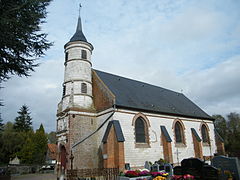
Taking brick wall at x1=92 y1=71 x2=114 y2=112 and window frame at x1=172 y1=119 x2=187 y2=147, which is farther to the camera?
window frame at x1=172 y1=119 x2=187 y2=147

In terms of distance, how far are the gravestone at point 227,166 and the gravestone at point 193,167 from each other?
109 centimetres

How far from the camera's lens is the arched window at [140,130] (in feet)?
62.0

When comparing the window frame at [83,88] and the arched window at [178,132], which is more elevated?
the window frame at [83,88]

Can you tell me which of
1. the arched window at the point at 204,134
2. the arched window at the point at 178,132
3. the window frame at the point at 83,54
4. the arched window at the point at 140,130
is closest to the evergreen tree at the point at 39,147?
the window frame at the point at 83,54

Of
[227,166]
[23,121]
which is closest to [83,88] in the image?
[227,166]

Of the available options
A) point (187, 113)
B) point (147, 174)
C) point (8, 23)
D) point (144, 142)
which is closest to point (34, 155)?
point (144, 142)

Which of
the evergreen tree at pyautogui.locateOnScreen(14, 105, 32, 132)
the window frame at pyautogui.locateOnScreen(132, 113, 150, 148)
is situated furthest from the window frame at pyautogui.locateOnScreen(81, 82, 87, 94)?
the evergreen tree at pyautogui.locateOnScreen(14, 105, 32, 132)

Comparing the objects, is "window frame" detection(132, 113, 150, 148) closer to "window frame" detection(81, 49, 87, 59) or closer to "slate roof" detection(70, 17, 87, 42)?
"window frame" detection(81, 49, 87, 59)

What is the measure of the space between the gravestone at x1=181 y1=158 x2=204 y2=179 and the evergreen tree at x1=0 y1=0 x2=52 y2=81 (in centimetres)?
1002

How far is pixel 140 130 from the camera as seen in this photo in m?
19.3

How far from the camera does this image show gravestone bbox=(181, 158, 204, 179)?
1004cm

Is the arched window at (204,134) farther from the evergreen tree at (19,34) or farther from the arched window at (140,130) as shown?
the evergreen tree at (19,34)

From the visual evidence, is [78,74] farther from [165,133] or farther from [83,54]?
[165,133]

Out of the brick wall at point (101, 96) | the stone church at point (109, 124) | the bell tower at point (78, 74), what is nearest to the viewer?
the stone church at point (109, 124)
